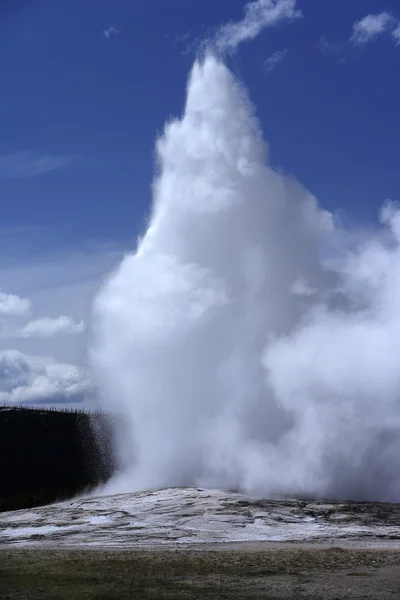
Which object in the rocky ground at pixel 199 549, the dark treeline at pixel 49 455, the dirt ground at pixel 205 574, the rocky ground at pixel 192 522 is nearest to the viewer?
the dirt ground at pixel 205 574

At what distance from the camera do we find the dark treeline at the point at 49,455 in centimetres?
4019

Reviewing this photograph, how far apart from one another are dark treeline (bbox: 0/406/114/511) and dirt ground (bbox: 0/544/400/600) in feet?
59.8

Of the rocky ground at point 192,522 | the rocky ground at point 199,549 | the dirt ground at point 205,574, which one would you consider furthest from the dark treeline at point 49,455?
the dirt ground at point 205,574

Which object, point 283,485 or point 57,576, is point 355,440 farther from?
point 57,576

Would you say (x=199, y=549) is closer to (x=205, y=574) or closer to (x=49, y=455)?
(x=205, y=574)

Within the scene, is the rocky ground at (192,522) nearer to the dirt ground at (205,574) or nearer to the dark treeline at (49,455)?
the dirt ground at (205,574)

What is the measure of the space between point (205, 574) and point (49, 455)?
37.8 metres

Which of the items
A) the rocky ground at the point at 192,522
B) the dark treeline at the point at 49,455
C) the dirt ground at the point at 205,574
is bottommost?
the dirt ground at the point at 205,574

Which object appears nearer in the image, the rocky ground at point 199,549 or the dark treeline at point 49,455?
the rocky ground at point 199,549

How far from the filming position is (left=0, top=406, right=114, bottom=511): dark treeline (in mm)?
Answer: 40188

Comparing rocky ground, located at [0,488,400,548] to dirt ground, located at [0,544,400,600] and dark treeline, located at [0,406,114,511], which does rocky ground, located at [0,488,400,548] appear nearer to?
dirt ground, located at [0,544,400,600]

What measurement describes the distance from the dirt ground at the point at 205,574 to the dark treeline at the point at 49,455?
18.2 m

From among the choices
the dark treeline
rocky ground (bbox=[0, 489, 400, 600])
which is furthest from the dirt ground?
the dark treeline

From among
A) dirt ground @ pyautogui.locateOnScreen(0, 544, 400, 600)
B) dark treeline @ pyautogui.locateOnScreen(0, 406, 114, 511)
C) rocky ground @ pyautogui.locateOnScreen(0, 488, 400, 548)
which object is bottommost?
dirt ground @ pyautogui.locateOnScreen(0, 544, 400, 600)
